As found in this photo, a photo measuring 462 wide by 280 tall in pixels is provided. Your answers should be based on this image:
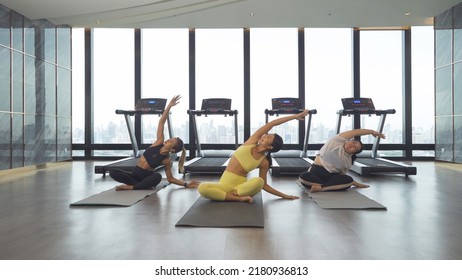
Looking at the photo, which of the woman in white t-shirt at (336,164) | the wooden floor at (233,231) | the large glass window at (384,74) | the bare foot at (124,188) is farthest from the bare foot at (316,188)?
the large glass window at (384,74)

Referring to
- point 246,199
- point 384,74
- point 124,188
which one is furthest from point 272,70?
point 246,199

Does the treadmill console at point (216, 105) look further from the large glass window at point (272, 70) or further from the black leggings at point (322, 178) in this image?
the black leggings at point (322, 178)

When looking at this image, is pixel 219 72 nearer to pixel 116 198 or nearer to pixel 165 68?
pixel 165 68

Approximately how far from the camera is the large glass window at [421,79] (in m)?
9.70

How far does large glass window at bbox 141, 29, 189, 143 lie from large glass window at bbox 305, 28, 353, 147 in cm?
346

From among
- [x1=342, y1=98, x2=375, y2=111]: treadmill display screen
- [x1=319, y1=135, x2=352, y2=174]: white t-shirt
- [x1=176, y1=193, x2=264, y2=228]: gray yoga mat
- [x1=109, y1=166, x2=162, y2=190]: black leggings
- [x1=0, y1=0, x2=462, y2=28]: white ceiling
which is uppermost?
[x1=0, y1=0, x2=462, y2=28]: white ceiling

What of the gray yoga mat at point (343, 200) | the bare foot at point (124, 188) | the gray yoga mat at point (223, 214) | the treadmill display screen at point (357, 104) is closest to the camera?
the gray yoga mat at point (223, 214)

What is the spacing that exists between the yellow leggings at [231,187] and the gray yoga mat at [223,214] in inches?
4.1

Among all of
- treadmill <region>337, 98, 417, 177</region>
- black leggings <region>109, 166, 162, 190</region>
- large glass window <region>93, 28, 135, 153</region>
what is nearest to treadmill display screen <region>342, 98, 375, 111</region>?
treadmill <region>337, 98, 417, 177</region>

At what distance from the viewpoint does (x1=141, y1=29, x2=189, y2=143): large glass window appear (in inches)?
398

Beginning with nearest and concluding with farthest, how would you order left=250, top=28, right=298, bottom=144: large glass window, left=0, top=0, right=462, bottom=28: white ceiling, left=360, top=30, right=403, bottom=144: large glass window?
left=0, top=0, right=462, bottom=28: white ceiling → left=360, top=30, right=403, bottom=144: large glass window → left=250, top=28, right=298, bottom=144: large glass window

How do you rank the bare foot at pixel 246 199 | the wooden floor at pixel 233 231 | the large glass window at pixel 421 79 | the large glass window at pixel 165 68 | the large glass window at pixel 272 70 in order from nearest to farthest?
the wooden floor at pixel 233 231 < the bare foot at pixel 246 199 < the large glass window at pixel 421 79 < the large glass window at pixel 272 70 < the large glass window at pixel 165 68

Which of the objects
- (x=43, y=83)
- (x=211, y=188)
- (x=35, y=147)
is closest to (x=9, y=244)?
(x=211, y=188)

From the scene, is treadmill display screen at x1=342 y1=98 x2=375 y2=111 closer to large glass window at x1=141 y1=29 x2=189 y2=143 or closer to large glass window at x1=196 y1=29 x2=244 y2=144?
large glass window at x1=196 y1=29 x2=244 y2=144
